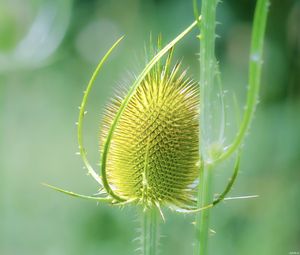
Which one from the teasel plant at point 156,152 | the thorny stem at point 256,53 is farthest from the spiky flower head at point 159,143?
the thorny stem at point 256,53

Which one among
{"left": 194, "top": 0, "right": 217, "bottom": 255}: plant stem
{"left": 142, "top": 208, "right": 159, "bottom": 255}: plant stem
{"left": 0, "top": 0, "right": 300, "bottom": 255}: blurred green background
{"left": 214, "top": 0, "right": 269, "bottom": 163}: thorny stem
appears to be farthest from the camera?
{"left": 0, "top": 0, "right": 300, "bottom": 255}: blurred green background

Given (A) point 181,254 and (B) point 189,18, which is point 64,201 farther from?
(B) point 189,18

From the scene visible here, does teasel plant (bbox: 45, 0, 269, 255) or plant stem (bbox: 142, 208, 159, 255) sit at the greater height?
teasel plant (bbox: 45, 0, 269, 255)

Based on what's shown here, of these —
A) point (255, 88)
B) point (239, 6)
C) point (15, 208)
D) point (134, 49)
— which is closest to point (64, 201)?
point (15, 208)

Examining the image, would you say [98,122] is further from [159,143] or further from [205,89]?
[205,89]

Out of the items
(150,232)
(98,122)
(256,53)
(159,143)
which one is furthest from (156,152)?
(98,122)

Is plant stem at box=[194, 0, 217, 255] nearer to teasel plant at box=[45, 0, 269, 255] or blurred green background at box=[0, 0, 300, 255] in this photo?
teasel plant at box=[45, 0, 269, 255]

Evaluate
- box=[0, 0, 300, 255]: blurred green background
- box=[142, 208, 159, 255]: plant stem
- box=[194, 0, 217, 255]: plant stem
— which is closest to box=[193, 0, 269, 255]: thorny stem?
box=[194, 0, 217, 255]: plant stem
